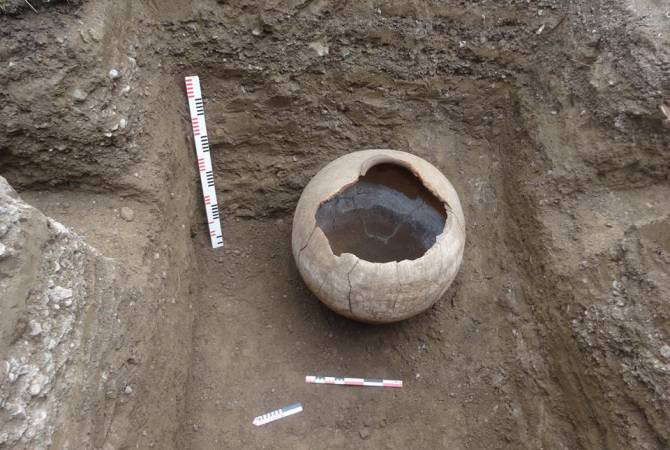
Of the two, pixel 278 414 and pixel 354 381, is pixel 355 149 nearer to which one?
pixel 354 381

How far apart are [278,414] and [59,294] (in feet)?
4.79

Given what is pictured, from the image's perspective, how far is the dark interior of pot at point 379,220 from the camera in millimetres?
2941

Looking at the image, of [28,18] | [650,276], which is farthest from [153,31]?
[650,276]

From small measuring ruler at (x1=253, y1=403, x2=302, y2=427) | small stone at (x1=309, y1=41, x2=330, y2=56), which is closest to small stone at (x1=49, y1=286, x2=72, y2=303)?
small measuring ruler at (x1=253, y1=403, x2=302, y2=427)

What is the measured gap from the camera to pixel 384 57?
2988mm

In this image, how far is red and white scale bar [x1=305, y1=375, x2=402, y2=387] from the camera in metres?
2.78

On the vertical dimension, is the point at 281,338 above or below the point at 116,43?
below

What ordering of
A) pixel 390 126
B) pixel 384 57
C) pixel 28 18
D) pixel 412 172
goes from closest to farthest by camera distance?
1. pixel 28 18
2. pixel 412 172
3. pixel 384 57
4. pixel 390 126

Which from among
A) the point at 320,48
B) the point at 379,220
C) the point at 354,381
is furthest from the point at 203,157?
the point at 354,381

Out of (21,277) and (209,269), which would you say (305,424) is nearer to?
(209,269)

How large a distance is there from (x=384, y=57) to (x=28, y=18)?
1969mm

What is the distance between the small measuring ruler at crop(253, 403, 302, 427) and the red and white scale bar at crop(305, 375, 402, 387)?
0.17 metres

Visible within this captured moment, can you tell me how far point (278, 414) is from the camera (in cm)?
268

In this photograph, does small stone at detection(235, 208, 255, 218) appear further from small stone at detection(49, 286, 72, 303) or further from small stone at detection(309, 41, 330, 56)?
small stone at detection(49, 286, 72, 303)
